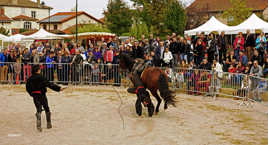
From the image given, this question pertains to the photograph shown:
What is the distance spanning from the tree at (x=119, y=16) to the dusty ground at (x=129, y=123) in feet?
116

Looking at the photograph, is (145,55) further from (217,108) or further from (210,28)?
(210,28)

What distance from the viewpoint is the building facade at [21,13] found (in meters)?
84.0

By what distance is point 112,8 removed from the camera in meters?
50.4

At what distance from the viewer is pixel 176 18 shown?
119ft

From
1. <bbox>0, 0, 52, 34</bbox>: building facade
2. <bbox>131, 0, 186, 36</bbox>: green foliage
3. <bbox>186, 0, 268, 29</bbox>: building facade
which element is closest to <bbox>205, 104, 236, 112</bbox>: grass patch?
<bbox>131, 0, 186, 36</bbox>: green foliage

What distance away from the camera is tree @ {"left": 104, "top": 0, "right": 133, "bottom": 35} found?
164 ft

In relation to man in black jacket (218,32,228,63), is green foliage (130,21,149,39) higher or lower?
higher

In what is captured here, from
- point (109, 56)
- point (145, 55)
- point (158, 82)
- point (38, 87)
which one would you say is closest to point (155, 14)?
point (109, 56)

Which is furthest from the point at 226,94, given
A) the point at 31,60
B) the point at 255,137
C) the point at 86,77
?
the point at 31,60

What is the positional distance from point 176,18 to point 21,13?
212ft

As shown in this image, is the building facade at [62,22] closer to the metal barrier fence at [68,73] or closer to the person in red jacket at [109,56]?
the metal barrier fence at [68,73]

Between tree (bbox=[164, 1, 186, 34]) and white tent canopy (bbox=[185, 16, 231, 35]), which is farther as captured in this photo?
tree (bbox=[164, 1, 186, 34])

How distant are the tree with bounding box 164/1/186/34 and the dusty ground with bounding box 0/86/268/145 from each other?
21046 millimetres

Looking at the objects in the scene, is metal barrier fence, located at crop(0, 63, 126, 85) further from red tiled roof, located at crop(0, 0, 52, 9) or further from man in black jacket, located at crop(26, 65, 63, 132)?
red tiled roof, located at crop(0, 0, 52, 9)
